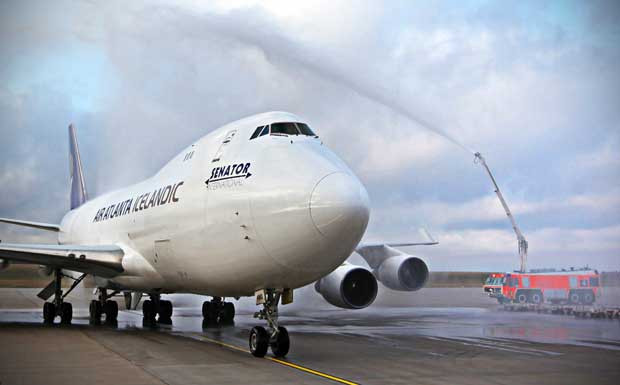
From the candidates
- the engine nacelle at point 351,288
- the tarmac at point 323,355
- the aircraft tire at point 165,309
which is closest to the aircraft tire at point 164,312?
the aircraft tire at point 165,309

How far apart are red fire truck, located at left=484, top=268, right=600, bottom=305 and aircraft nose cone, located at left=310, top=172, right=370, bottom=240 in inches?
804

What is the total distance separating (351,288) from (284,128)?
449 cm

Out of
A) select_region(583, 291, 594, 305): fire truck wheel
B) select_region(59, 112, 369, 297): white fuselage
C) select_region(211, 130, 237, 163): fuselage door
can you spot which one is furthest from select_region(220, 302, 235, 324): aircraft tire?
select_region(583, 291, 594, 305): fire truck wheel

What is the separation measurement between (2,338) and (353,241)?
8.20 meters

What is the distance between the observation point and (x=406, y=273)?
57.8ft

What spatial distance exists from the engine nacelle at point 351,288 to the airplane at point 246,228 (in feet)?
0.08

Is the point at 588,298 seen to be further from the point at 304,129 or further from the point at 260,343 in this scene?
the point at 260,343

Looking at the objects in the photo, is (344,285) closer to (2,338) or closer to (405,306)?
(2,338)

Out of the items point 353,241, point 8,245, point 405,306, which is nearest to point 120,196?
point 8,245

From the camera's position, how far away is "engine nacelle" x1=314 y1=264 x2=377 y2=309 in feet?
44.5

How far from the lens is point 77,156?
29.1 m

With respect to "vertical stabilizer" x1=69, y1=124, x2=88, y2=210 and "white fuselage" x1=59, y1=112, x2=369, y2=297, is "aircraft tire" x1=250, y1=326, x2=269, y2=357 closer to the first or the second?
"white fuselage" x1=59, y1=112, x2=369, y2=297

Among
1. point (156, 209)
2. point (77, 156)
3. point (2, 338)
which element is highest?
point (77, 156)

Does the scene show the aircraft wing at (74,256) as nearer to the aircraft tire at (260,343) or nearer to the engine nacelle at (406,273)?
the aircraft tire at (260,343)
